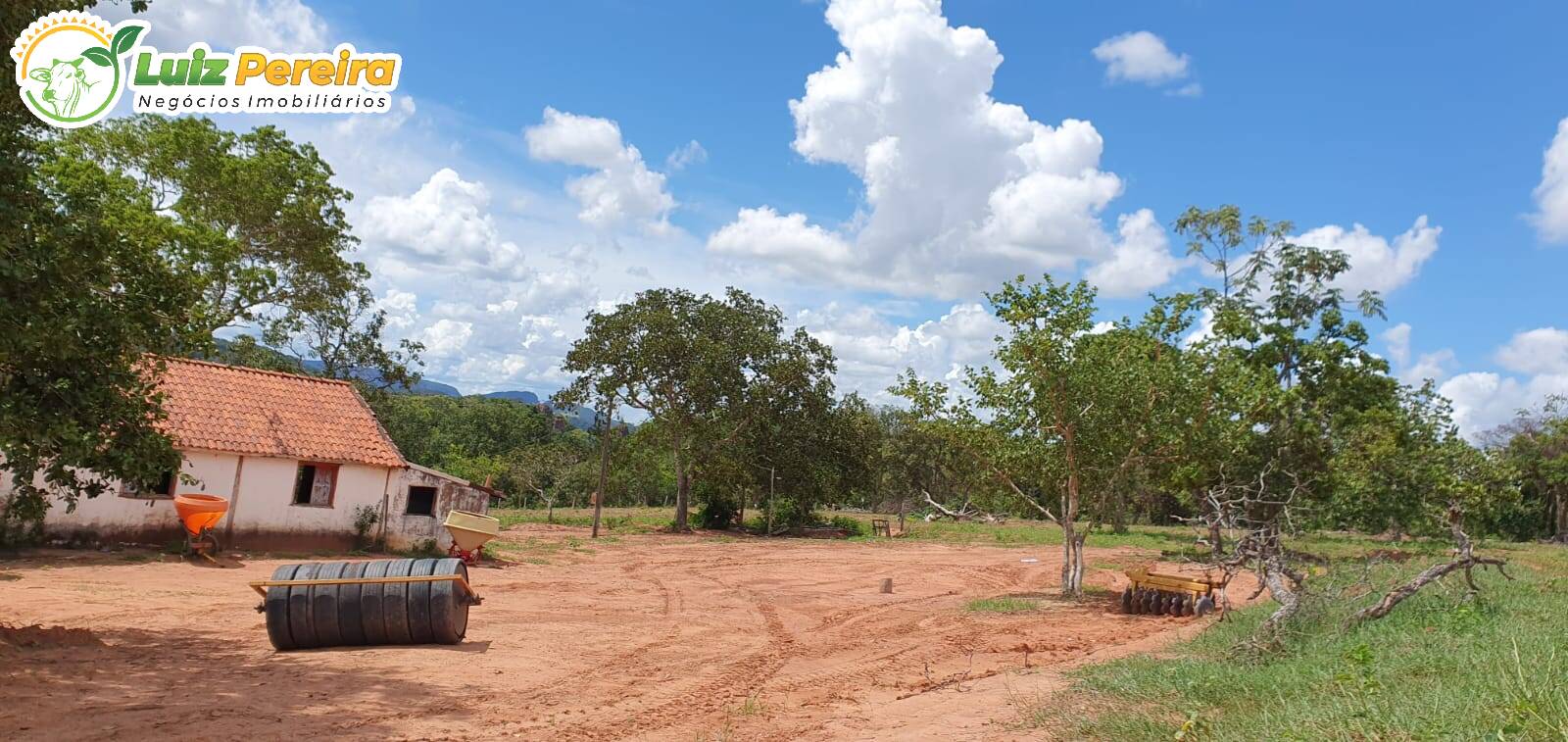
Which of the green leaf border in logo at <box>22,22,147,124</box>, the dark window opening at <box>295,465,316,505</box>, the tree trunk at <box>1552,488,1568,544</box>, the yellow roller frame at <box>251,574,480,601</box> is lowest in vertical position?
the yellow roller frame at <box>251,574,480,601</box>

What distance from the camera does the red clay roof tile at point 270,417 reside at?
66.4 feet

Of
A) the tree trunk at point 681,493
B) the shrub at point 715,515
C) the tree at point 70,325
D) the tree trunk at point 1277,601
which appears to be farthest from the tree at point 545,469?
the tree trunk at point 1277,601

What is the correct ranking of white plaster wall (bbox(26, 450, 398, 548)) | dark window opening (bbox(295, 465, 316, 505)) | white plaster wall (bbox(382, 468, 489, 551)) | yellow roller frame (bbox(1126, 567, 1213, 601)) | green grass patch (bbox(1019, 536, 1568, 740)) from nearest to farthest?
green grass patch (bbox(1019, 536, 1568, 740)), yellow roller frame (bbox(1126, 567, 1213, 601)), white plaster wall (bbox(26, 450, 398, 548)), dark window opening (bbox(295, 465, 316, 505)), white plaster wall (bbox(382, 468, 489, 551))

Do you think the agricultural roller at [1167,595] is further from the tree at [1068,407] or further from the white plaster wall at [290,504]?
the white plaster wall at [290,504]

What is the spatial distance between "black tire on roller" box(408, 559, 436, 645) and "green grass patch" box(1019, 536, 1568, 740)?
262 inches

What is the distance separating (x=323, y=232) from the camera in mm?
25922

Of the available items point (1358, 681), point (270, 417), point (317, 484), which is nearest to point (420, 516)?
point (317, 484)

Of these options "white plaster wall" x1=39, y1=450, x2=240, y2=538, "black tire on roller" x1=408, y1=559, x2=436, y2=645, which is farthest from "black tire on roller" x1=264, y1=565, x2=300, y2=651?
"white plaster wall" x1=39, y1=450, x2=240, y2=538

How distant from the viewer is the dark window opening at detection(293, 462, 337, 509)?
2111cm

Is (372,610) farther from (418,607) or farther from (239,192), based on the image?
(239,192)

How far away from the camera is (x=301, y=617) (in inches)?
407

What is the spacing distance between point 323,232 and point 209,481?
28.5ft

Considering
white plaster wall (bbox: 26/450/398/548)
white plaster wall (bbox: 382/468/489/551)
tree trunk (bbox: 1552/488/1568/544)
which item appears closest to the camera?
white plaster wall (bbox: 26/450/398/548)

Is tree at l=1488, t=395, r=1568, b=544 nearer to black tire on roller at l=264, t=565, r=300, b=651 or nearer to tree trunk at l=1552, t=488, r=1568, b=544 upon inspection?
tree trunk at l=1552, t=488, r=1568, b=544
